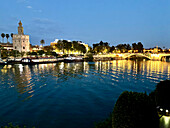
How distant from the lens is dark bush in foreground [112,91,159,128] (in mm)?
4720

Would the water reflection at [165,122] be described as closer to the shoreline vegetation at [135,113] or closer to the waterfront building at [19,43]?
the shoreline vegetation at [135,113]

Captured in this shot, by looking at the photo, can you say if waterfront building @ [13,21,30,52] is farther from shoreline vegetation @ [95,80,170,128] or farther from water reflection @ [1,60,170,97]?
shoreline vegetation @ [95,80,170,128]

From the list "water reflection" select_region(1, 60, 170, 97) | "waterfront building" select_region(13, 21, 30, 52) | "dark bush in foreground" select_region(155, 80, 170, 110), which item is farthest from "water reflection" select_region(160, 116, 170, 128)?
"waterfront building" select_region(13, 21, 30, 52)

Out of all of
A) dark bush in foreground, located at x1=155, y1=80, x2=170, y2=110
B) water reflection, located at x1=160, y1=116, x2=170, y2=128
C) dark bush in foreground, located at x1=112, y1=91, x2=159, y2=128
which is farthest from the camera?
dark bush in foreground, located at x1=155, y1=80, x2=170, y2=110

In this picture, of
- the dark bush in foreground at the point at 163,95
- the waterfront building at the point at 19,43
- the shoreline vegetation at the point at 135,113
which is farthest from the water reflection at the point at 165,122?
the waterfront building at the point at 19,43

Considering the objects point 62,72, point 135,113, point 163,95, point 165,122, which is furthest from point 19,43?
point 135,113

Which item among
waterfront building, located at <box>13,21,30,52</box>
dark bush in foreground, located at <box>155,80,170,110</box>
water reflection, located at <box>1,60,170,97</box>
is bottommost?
water reflection, located at <box>1,60,170,97</box>

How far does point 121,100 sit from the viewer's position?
17.1 feet

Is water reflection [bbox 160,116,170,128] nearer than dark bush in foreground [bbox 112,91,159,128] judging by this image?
No

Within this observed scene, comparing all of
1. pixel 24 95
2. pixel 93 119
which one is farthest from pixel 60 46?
pixel 93 119

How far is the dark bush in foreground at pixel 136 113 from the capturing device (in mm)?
4720

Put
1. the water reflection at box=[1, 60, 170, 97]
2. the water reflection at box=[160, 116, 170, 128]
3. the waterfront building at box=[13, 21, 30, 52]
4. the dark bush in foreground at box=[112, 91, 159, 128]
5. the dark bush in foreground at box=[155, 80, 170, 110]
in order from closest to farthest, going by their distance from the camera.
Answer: the dark bush in foreground at box=[112, 91, 159, 128] < the water reflection at box=[160, 116, 170, 128] < the dark bush in foreground at box=[155, 80, 170, 110] < the water reflection at box=[1, 60, 170, 97] < the waterfront building at box=[13, 21, 30, 52]

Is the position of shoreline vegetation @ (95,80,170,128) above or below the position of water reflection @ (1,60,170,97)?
above

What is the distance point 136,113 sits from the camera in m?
4.73
